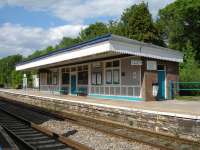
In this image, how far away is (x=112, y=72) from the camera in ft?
74.7

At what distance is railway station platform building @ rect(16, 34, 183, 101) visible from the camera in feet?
63.6

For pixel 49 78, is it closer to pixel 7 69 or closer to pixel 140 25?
pixel 140 25

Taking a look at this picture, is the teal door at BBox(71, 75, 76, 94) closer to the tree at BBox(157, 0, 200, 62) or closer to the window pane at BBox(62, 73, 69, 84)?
the window pane at BBox(62, 73, 69, 84)

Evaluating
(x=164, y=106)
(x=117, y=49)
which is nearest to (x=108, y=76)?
(x=117, y=49)

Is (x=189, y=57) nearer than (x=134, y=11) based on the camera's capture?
Yes

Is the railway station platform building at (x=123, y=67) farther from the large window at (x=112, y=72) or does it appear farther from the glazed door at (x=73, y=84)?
the glazed door at (x=73, y=84)

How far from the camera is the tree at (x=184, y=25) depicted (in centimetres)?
4819

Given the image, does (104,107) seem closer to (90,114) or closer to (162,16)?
(90,114)

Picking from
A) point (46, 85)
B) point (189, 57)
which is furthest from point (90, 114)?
point (189, 57)

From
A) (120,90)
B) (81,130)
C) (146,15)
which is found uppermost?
(146,15)

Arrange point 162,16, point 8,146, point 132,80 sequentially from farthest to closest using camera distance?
point 162,16 → point 132,80 → point 8,146

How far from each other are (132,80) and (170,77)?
313 centimetres

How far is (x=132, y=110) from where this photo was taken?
1357 cm

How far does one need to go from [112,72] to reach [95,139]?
12545mm
